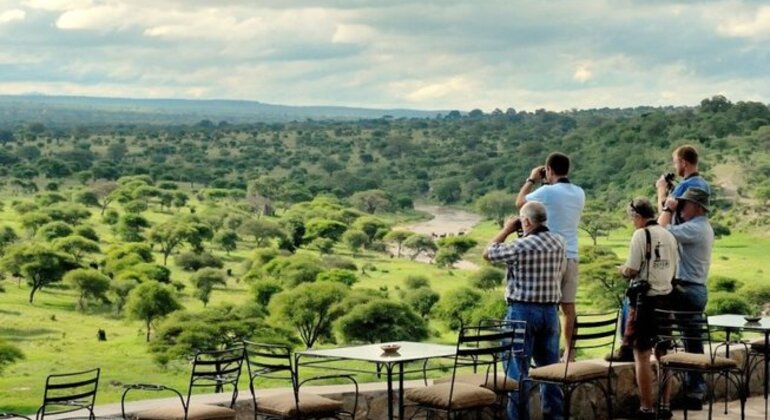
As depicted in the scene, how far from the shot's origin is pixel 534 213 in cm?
675

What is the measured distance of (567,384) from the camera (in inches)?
261

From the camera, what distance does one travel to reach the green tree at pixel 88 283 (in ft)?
174

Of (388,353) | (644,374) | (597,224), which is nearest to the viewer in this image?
(388,353)

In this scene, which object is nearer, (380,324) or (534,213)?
(534,213)

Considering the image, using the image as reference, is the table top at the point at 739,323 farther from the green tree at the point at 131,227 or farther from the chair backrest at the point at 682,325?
the green tree at the point at 131,227

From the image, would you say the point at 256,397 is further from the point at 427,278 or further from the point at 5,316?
the point at 427,278

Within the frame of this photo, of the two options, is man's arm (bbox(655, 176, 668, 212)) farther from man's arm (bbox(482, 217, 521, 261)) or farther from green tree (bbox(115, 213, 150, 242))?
green tree (bbox(115, 213, 150, 242))

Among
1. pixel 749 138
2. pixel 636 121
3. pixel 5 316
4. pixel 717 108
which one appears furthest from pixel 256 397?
pixel 717 108

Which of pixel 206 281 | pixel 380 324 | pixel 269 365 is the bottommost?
pixel 206 281

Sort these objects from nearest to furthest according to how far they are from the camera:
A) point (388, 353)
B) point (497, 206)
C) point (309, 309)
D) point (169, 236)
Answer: point (388, 353), point (309, 309), point (169, 236), point (497, 206)

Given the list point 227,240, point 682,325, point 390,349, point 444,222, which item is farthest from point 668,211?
point 444,222

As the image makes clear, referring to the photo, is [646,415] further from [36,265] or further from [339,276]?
[339,276]

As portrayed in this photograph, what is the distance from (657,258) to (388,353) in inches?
70.7

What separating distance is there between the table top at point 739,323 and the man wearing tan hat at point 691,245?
0.19 metres
